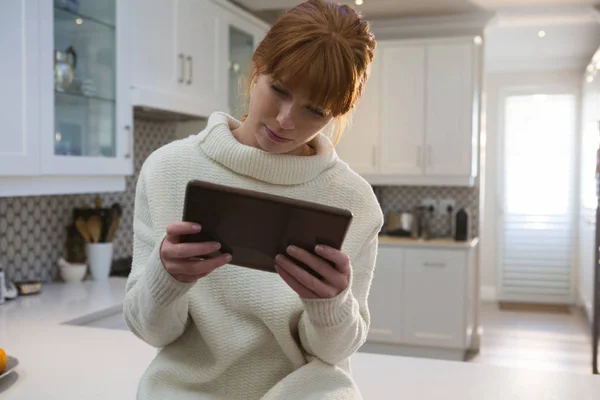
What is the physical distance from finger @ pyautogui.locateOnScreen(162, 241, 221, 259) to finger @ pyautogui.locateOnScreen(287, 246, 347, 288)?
0.10 metres

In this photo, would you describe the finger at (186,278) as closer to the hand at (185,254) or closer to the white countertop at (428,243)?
the hand at (185,254)

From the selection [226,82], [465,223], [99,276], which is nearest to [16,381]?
[99,276]

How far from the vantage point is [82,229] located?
2914 mm

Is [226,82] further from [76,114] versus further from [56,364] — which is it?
[56,364]

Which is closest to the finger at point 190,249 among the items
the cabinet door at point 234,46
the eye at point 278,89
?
the eye at point 278,89

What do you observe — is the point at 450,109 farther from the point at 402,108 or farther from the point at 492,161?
the point at 492,161

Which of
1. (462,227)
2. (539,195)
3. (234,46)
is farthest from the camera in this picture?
(539,195)

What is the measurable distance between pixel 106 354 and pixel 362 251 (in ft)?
2.52

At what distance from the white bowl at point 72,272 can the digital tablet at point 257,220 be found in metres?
2.20

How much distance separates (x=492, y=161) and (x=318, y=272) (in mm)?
6474

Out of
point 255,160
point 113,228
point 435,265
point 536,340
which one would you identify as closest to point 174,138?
point 113,228

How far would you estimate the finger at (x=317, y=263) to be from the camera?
2.66ft

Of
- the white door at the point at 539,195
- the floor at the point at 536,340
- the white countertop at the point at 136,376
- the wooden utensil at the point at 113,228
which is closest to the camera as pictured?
the white countertop at the point at 136,376

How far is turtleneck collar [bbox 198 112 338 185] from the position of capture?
977 millimetres
